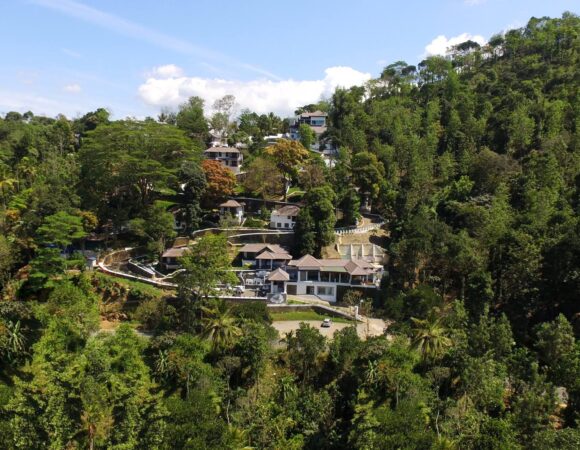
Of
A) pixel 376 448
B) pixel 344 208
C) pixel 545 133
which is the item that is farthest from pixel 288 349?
pixel 545 133

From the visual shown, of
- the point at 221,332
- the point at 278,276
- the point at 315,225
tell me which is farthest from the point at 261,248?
the point at 221,332

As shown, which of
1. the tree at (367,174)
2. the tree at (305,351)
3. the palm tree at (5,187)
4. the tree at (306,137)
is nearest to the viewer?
the tree at (305,351)

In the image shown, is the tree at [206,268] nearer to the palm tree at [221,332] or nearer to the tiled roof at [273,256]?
the palm tree at [221,332]

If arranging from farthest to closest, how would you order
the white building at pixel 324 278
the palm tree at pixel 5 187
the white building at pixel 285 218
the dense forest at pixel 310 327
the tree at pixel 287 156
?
the tree at pixel 287 156 < the white building at pixel 285 218 < the palm tree at pixel 5 187 < the white building at pixel 324 278 < the dense forest at pixel 310 327

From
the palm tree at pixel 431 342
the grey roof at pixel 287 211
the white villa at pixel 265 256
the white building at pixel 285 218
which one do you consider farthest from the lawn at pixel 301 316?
the grey roof at pixel 287 211

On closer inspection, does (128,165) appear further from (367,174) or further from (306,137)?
(306,137)

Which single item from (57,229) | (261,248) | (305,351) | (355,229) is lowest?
(305,351)
